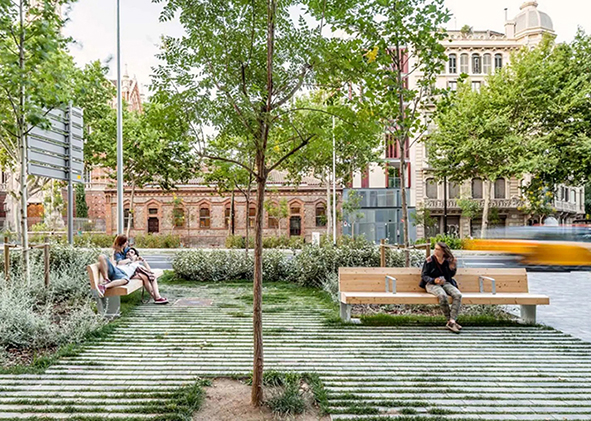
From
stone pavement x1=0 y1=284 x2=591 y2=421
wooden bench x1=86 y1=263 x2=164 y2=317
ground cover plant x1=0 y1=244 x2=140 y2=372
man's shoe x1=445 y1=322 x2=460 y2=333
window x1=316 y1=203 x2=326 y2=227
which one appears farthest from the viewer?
window x1=316 y1=203 x2=326 y2=227

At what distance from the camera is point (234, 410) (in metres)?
4.20

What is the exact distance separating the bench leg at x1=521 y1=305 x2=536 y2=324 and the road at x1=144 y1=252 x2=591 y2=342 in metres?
0.41

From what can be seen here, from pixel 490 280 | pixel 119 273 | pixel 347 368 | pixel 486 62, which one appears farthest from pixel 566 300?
pixel 486 62

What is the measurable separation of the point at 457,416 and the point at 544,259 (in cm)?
1756

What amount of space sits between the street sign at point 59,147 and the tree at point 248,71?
21.7 ft

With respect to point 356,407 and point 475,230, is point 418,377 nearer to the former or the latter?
point 356,407

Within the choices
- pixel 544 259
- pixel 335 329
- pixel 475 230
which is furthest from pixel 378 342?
pixel 475 230

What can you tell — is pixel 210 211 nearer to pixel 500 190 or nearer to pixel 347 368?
pixel 500 190

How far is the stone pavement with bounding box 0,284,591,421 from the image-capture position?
167 inches

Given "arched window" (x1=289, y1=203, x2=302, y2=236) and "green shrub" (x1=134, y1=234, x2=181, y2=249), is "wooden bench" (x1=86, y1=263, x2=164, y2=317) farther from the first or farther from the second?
"arched window" (x1=289, y1=203, x2=302, y2=236)

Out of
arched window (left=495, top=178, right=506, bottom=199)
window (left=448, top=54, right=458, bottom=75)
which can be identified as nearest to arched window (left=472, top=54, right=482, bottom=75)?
window (left=448, top=54, right=458, bottom=75)

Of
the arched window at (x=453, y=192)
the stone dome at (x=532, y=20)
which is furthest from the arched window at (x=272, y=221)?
the stone dome at (x=532, y=20)

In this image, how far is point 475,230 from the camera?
4266cm

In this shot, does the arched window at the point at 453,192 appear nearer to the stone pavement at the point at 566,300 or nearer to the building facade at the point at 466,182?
the building facade at the point at 466,182
